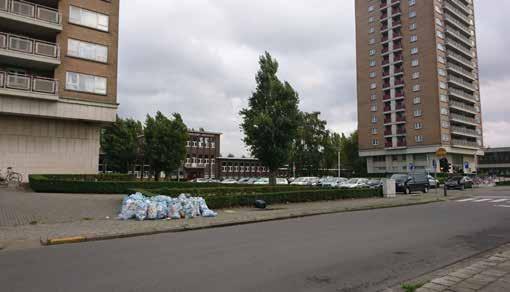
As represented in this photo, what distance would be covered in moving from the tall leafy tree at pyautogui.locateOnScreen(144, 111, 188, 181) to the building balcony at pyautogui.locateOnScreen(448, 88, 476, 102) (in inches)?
2113

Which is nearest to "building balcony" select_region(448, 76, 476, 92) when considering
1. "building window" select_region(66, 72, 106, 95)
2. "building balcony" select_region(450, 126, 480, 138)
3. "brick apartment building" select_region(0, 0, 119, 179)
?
"building balcony" select_region(450, 126, 480, 138)

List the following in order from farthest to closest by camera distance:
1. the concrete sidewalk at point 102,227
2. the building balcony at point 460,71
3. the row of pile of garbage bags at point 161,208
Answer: the building balcony at point 460,71 → the row of pile of garbage bags at point 161,208 → the concrete sidewalk at point 102,227

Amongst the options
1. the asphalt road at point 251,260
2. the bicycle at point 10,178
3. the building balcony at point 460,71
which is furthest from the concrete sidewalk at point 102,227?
the building balcony at point 460,71

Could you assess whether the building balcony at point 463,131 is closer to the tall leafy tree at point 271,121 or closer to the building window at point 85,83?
the tall leafy tree at point 271,121

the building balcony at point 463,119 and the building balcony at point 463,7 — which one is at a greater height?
the building balcony at point 463,7

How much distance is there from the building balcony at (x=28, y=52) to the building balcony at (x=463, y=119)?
6770 centimetres

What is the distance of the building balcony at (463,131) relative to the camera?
69.8 meters

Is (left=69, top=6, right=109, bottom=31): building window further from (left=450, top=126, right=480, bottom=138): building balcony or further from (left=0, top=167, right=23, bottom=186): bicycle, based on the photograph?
(left=450, top=126, right=480, bottom=138): building balcony

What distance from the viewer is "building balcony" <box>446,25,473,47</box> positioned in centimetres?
7207

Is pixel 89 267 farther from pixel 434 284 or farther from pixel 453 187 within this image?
pixel 453 187

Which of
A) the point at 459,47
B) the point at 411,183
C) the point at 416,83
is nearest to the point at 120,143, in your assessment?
the point at 411,183

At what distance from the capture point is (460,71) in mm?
73375

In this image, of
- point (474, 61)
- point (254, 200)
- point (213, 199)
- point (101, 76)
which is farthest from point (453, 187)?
point (474, 61)

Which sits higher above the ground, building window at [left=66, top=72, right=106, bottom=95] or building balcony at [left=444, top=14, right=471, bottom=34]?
building balcony at [left=444, top=14, right=471, bottom=34]
